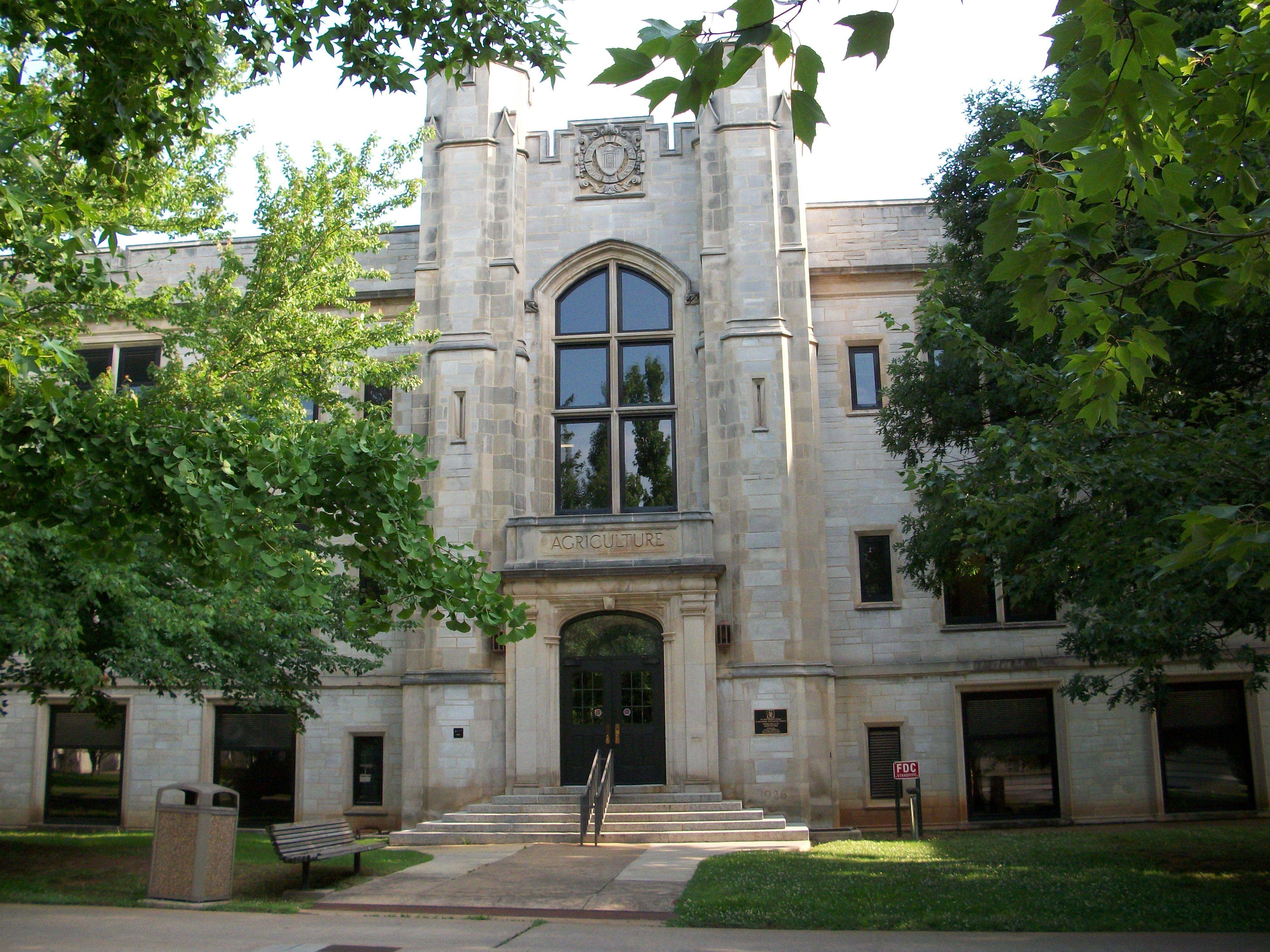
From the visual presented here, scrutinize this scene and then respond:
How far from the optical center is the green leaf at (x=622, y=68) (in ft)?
13.4

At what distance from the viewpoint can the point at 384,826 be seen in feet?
71.2

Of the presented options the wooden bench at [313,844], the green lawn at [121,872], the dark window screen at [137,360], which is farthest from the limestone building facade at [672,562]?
the wooden bench at [313,844]

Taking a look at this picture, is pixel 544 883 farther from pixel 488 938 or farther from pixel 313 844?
pixel 488 938

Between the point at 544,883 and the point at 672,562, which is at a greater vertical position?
the point at 672,562

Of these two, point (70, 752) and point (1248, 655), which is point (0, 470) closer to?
point (1248, 655)

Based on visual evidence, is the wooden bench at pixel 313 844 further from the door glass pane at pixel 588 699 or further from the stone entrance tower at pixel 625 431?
the door glass pane at pixel 588 699

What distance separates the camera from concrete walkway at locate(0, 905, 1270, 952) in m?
9.29

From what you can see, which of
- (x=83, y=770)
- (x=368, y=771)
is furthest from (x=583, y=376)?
(x=83, y=770)

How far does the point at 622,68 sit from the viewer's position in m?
4.10

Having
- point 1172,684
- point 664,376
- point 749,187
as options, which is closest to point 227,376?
point 664,376

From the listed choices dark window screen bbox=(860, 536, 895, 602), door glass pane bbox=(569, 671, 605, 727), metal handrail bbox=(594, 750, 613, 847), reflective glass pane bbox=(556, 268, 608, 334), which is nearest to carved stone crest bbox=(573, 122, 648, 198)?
reflective glass pane bbox=(556, 268, 608, 334)

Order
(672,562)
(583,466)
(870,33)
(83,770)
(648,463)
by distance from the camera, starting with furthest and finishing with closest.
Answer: (83,770)
(583,466)
(648,463)
(672,562)
(870,33)

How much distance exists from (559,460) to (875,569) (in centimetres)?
657

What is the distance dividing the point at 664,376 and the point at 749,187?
396 centimetres
